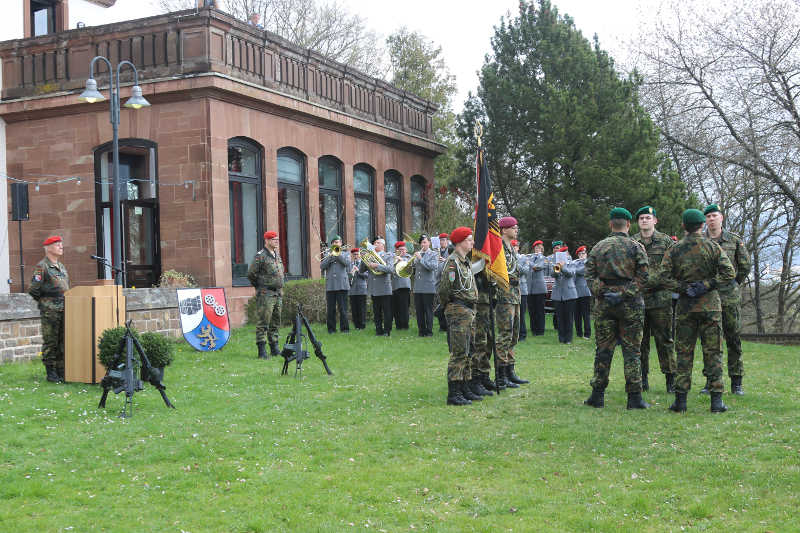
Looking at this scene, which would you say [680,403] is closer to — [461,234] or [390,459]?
[461,234]

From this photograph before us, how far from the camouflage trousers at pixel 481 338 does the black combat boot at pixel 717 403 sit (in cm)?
278

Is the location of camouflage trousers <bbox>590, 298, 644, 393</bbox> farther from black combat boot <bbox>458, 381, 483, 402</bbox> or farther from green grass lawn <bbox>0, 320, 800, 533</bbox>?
black combat boot <bbox>458, 381, 483, 402</bbox>

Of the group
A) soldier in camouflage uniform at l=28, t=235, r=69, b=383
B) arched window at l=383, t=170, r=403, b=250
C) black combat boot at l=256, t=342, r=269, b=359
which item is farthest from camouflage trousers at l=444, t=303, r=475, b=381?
arched window at l=383, t=170, r=403, b=250

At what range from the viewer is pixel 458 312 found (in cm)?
975

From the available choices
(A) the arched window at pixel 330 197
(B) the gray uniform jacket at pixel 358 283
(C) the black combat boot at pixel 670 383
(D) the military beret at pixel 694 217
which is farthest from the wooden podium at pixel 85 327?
(A) the arched window at pixel 330 197

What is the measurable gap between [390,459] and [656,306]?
13.5ft

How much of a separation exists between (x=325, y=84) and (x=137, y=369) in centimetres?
1504

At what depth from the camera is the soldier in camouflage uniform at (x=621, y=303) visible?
9148 millimetres

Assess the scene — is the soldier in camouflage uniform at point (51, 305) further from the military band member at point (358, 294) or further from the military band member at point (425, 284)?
the military band member at point (425, 284)

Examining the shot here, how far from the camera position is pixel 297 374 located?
1221 cm

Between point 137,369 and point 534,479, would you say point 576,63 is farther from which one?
point 534,479

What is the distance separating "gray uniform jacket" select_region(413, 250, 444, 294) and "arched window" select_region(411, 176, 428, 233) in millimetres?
10966

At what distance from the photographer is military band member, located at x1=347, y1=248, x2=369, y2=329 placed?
59.8 ft

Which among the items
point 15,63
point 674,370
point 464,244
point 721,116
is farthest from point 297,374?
point 721,116
